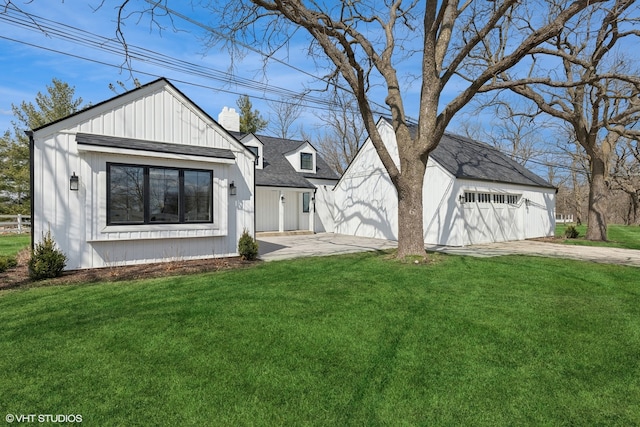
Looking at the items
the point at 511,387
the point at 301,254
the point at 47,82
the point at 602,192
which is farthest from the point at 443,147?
the point at 47,82

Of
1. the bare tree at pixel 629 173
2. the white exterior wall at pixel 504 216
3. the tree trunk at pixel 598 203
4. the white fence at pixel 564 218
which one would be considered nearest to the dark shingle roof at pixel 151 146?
the white exterior wall at pixel 504 216

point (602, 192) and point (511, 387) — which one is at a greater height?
point (602, 192)

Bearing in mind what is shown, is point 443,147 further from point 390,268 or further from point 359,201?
point 390,268

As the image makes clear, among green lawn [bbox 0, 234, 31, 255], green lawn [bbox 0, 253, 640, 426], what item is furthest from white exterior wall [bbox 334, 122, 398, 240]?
green lawn [bbox 0, 234, 31, 255]

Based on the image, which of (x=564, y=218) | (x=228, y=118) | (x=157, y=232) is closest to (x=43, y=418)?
(x=157, y=232)

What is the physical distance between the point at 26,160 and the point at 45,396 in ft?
100.0

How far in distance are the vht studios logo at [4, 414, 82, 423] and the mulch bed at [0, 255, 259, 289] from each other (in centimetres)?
480

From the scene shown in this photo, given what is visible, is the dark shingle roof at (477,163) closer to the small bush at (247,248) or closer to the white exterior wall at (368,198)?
the white exterior wall at (368,198)

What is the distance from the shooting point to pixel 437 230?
13586 millimetres

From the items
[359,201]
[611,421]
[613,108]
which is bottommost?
[611,421]

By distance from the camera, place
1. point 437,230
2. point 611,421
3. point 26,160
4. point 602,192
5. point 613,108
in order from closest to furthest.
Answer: point 611,421 < point 437,230 < point 602,192 < point 613,108 < point 26,160

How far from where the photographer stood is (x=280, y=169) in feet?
62.2

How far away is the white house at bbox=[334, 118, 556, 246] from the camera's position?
1337cm

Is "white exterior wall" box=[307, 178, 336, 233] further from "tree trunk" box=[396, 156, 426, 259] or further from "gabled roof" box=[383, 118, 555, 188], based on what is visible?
"tree trunk" box=[396, 156, 426, 259]
